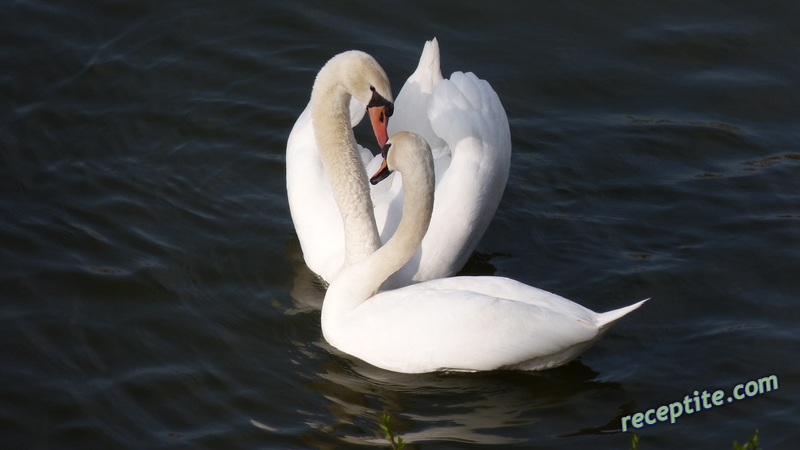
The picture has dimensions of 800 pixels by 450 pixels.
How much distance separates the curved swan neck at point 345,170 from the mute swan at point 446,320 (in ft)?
1.12

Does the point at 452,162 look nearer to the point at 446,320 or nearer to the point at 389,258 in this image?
the point at 389,258

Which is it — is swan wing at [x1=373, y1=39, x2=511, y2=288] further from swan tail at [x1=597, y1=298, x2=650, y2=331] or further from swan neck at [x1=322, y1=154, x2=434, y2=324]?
swan tail at [x1=597, y1=298, x2=650, y2=331]

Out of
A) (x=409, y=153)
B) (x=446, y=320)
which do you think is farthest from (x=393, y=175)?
(x=446, y=320)

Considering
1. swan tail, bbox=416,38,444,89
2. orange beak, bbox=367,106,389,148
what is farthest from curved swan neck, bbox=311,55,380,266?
swan tail, bbox=416,38,444,89

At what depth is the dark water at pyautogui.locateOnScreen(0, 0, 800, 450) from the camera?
6609 millimetres

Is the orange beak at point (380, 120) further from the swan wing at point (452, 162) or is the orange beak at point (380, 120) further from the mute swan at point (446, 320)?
the swan wing at point (452, 162)

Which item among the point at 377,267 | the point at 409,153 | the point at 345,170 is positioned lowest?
the point at 377,267

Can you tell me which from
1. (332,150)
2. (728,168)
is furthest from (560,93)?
(332,150)

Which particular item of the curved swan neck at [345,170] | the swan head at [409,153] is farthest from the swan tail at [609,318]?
the curved swan neck at [345,170]

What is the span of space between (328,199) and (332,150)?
0.64 m

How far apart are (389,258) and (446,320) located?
2.32 ft

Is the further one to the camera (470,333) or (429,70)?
(429,70)

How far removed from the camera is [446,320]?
6.55 metres

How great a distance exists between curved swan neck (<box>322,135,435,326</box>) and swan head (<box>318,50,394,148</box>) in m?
0.43
